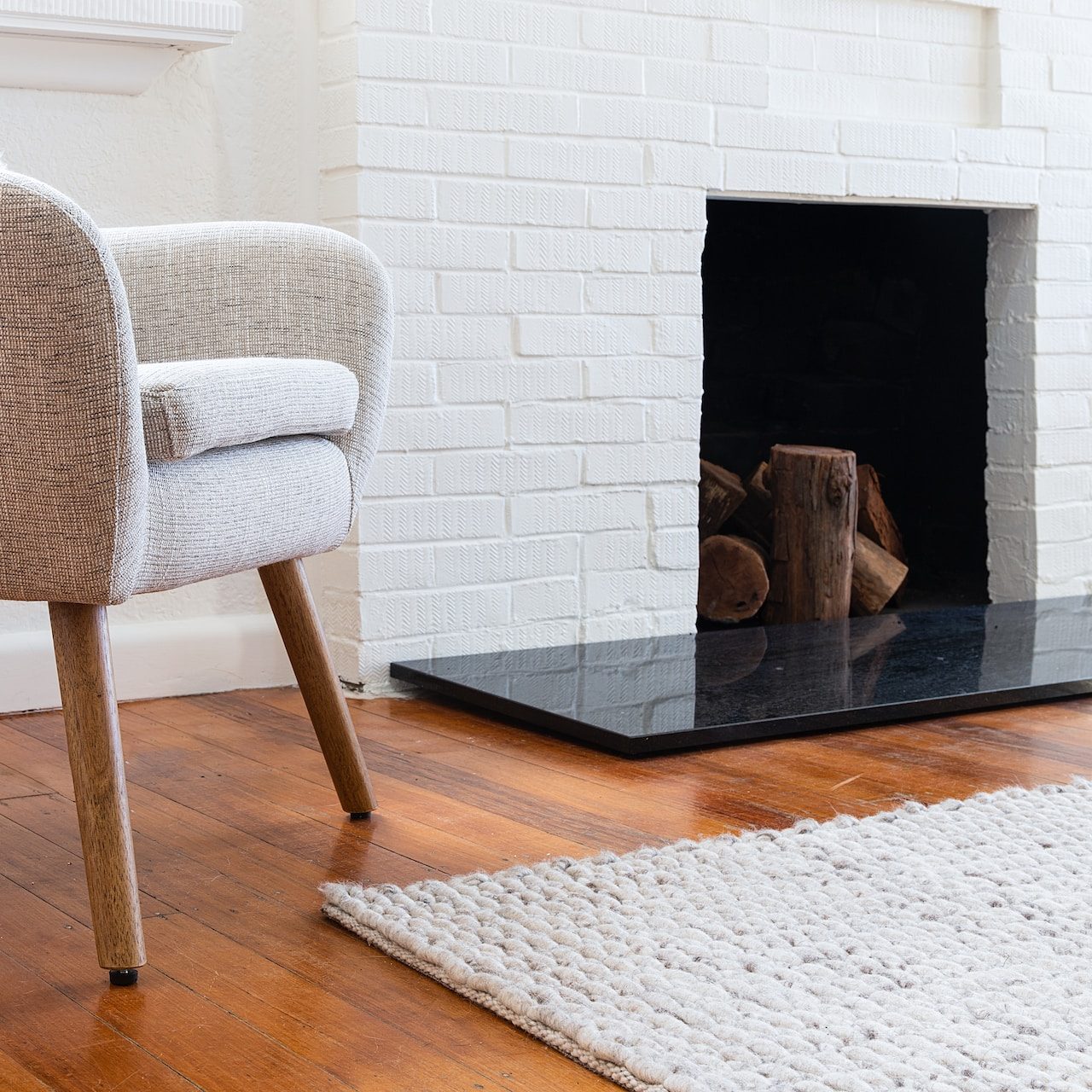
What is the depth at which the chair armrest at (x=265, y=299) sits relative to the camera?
1.97 meters

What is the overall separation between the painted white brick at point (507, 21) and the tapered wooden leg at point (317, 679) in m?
1.23

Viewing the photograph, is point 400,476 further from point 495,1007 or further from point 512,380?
point 495,1007

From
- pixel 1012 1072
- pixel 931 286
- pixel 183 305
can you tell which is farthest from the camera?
pixel 931 286

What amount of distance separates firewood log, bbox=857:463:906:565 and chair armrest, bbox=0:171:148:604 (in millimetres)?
2425

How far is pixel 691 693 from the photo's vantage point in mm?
2570

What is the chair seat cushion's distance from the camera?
150cm

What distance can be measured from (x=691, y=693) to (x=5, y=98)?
147cm

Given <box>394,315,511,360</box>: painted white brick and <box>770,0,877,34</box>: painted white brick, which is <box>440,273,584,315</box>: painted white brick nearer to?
<box>394,315,511,360</box>: painted white brick

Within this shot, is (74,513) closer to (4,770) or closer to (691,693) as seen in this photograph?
(4,770)

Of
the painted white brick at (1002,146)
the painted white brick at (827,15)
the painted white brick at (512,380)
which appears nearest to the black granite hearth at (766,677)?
the painted white brick at (512,380)

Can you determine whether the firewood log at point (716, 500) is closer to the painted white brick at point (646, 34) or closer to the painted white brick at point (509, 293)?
the painted white brick at point (509, 293)

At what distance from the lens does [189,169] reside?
8.95 feet

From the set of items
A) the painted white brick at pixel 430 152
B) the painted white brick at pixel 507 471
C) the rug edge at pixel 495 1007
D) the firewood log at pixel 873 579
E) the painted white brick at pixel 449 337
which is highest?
the painted white brick at pixel 430 152

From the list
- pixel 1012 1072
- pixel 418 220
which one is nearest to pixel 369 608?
pixel 418 220
